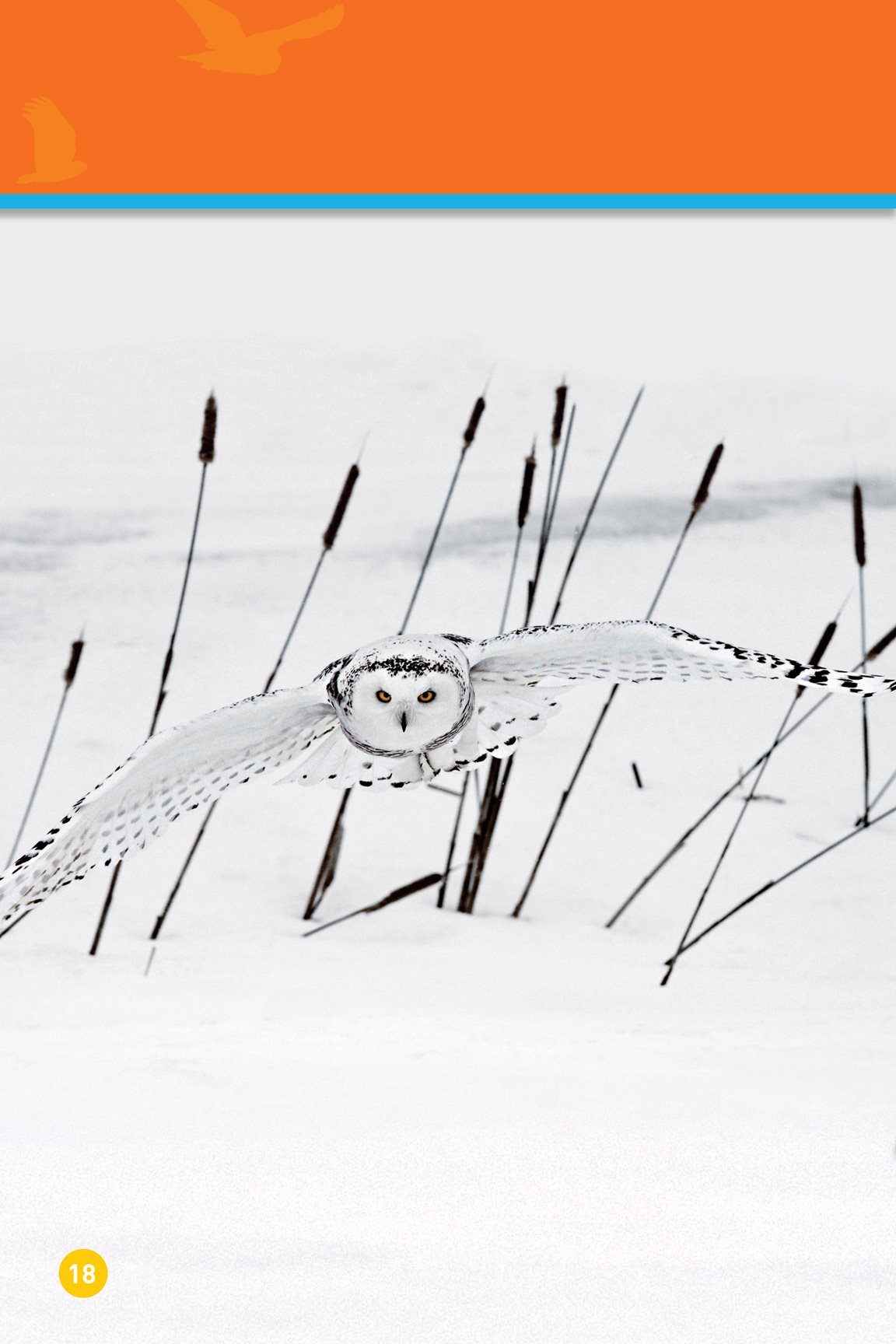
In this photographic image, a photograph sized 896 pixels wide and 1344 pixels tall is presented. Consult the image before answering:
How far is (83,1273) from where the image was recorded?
32.6 inches

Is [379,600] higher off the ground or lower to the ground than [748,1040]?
higher

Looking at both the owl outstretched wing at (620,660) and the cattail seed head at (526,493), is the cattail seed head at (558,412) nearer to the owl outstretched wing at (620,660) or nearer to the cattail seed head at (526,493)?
the cattail seed head at (526,493)

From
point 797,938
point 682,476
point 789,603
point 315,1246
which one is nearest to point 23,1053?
point 315,1246

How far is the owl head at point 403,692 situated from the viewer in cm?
78

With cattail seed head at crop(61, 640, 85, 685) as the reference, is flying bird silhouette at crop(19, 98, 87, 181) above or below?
above

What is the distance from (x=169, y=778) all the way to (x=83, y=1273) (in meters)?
0.29

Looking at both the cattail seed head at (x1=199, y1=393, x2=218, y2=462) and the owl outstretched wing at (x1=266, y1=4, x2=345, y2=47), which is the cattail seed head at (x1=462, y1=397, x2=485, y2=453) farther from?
the owl outstretched wing at (x1=266, y1=4, x2=345, y2=47)

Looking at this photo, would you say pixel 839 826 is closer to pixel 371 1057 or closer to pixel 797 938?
pixel 797 938

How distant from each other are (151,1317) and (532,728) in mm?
413

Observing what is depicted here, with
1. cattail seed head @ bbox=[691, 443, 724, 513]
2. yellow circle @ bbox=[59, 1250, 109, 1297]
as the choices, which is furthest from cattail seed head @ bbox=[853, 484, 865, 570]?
yellow circle @ bbox=[59, 1250, 109, 1297]

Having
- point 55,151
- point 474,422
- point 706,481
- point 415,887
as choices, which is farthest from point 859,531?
Answer: point 55,151

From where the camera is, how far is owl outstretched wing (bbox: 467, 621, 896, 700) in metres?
0.81

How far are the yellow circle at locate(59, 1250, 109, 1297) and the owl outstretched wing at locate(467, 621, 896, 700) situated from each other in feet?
1.34

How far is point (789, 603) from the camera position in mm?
2252
